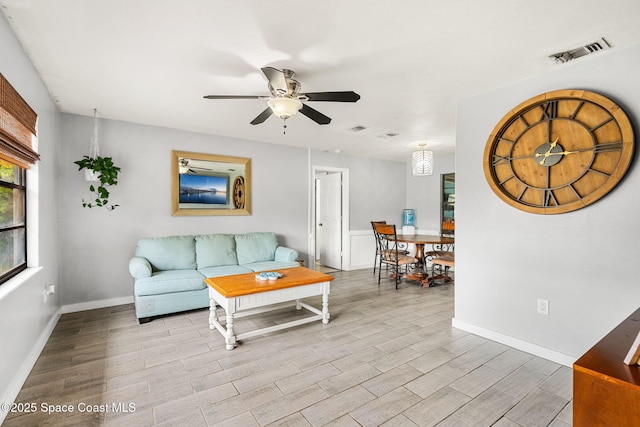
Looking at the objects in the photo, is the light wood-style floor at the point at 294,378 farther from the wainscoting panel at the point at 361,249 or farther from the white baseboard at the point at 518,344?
the wainscoting panel at the point at 361,249

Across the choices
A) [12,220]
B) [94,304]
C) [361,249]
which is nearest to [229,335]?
[12,220]

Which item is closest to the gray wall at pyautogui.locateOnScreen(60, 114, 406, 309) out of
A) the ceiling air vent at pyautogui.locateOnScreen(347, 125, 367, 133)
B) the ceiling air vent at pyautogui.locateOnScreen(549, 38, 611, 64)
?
the ceiling air vent at pyautogui.locateOnScreen(347, 125, 367, 133)

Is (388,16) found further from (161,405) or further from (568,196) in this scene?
(161,405)

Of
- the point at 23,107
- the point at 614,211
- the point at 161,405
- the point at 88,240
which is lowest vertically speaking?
the point at 161,405

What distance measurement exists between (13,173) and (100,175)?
1.33 m

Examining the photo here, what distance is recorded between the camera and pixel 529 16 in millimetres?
1810

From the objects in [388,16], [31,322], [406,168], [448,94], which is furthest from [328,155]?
[31,322]

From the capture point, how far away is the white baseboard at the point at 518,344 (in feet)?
7.91

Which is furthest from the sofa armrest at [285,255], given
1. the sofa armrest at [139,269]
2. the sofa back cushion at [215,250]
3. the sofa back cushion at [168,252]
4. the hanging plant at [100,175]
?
the hanging plant at [100,175]

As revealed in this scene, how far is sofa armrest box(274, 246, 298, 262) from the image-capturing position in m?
4.45

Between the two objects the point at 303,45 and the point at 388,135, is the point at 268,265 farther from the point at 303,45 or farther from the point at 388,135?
the point at 303,45

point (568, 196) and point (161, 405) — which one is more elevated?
point (568, 196)

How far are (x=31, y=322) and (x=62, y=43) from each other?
209 cm

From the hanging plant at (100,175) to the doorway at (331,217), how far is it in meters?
3.26
